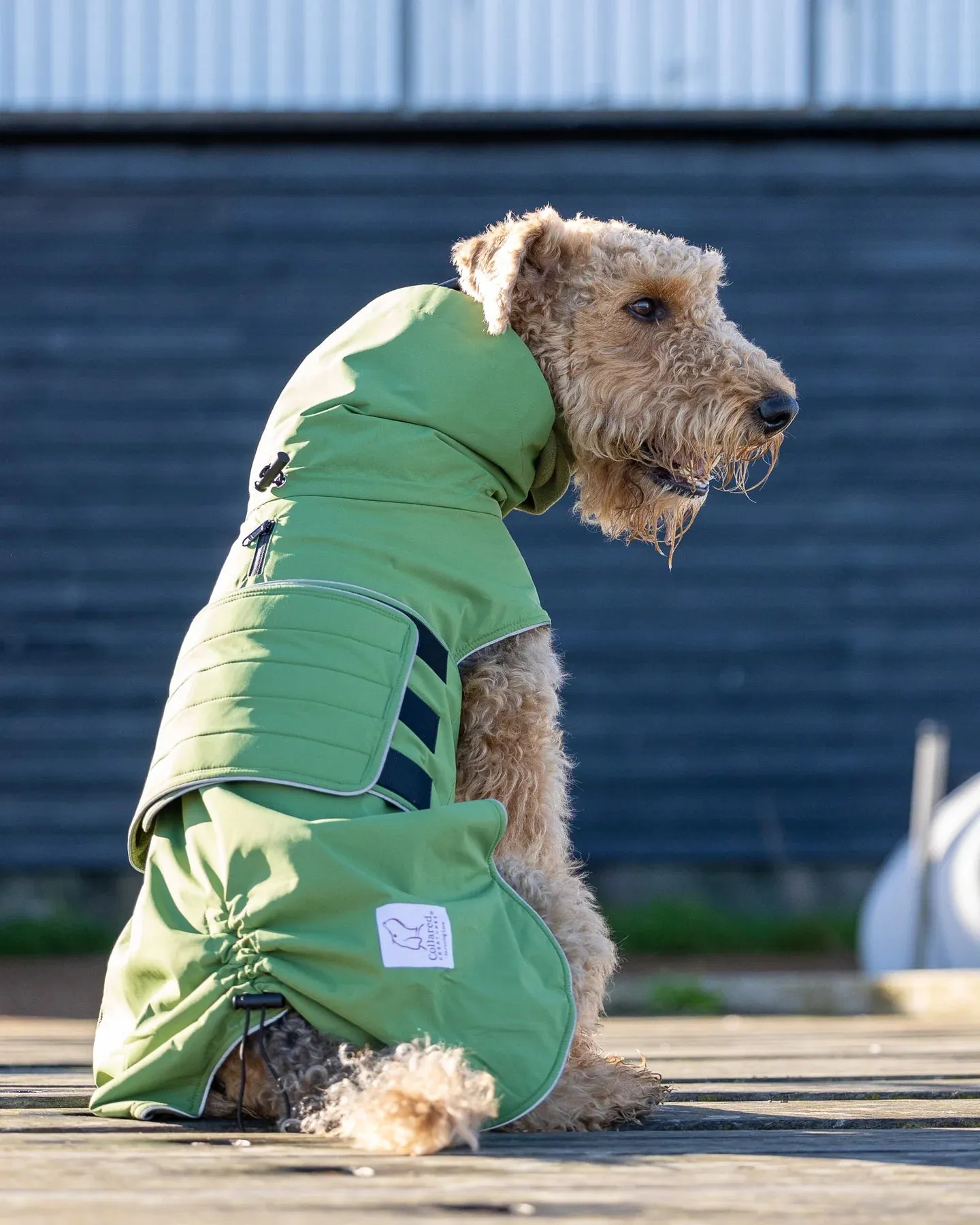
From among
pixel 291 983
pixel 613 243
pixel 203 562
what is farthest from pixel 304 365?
pixel 203 562

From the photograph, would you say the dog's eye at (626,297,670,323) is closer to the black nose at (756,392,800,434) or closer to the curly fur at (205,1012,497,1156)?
the black nose at (756,392,800,434)

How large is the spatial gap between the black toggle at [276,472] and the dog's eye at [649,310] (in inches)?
35.9

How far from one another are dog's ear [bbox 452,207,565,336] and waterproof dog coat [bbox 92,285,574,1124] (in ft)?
0.66

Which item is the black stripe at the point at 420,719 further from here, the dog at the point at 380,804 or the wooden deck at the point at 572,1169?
the wooden deck at the point at 572,1169

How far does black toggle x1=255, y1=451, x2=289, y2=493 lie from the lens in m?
2.46

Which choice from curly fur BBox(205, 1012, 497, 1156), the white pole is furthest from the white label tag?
the white pole

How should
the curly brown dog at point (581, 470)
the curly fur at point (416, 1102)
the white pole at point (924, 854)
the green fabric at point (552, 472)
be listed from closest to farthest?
the curly fur at point (416, 1102) < the curly brown dog at point (581, 470) < the green fabric at point (552, 472) < the white pole at point (924, 854)

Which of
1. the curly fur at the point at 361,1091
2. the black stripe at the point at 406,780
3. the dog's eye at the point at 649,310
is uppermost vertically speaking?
the dog's eye at the point at 649,310

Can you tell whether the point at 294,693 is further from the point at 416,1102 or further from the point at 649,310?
the point at 649,310

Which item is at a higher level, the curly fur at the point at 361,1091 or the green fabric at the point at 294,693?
the green fabric at the point at 294,693

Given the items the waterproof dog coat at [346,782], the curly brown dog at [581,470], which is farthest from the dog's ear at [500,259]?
the waterproof dog coat at [346,782]

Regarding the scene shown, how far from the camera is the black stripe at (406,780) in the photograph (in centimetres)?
221

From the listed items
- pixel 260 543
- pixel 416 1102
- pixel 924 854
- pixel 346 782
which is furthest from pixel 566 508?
pixel 416 1102

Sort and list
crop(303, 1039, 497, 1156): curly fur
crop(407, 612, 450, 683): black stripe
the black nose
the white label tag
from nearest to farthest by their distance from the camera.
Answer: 1. crop(303, 1039, 497, 1156): curly fur
2. the white label tag
3. crop(407, 612, 450, 683): black stripe
4. the black nose
